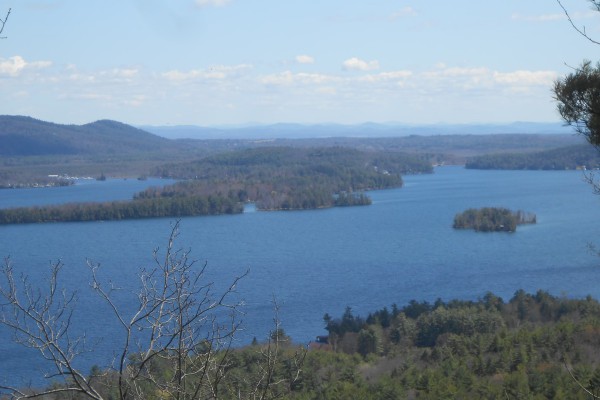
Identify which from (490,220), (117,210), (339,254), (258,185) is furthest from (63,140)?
(339,254)

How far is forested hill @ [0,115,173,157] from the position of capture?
71.6m

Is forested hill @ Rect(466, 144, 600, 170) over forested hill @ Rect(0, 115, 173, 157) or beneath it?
beneath

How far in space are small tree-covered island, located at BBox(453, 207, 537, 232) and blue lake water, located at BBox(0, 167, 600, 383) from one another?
1.89 ft

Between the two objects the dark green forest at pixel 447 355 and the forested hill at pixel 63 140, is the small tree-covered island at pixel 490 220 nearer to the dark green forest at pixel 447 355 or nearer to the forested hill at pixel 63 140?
the dark green forest at pixel 447 355

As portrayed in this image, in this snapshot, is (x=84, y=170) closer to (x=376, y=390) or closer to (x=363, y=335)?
(x=363, y=335)

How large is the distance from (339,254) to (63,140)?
55.1 metres

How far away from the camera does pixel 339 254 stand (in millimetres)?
26734

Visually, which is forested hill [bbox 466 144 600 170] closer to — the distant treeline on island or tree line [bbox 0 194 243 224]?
the distant treeline on island

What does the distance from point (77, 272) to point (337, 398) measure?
14.1 meters

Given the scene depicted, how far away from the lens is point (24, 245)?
28.4 meters

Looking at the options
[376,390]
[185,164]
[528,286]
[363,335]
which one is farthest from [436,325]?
[185,164]

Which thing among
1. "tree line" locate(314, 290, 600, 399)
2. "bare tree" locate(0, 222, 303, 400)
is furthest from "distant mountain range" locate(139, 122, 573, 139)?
"bare tree" locate(0, 222, 303, 400)

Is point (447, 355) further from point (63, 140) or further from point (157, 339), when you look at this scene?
point (63, 140)

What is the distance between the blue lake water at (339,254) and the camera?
59.3ft
